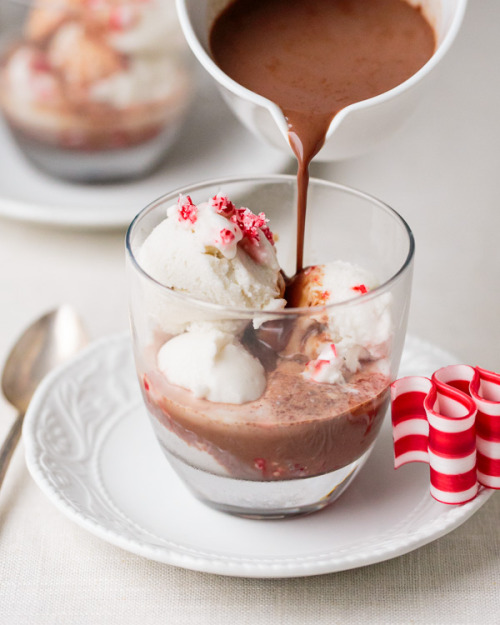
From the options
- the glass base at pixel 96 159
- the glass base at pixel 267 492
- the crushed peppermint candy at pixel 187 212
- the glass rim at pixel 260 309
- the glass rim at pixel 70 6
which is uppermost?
the crushed peppermint candy at pixel 187 212

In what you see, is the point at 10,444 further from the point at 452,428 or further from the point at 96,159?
the point at 96,159

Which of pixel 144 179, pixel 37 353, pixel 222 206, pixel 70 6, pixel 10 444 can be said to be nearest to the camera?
pixel 222 206

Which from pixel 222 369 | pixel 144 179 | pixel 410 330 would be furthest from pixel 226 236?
pixel 144 179

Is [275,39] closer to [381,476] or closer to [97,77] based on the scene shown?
[381,476]

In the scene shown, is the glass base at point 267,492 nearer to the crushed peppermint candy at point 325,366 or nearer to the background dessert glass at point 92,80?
the crushed peppermint candy at point 325,366

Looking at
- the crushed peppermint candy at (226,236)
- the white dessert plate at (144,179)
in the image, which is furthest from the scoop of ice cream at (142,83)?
the crushed peppermint candy at (226,236)

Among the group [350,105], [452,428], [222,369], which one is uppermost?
[350,105]
